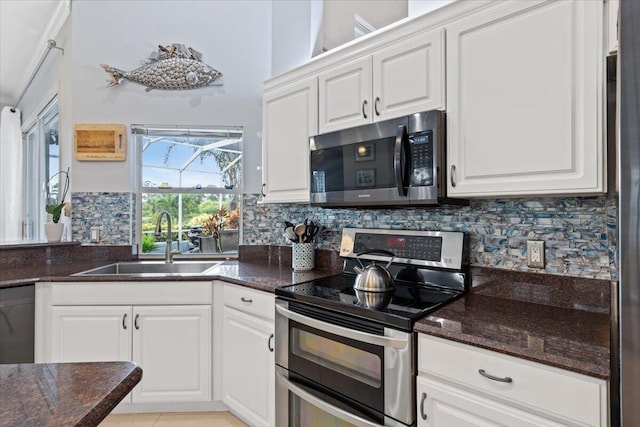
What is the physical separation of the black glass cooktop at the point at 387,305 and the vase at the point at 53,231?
6.78 feet

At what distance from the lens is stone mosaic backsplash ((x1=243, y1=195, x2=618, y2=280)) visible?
1404mm

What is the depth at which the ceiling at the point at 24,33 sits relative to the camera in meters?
3.06

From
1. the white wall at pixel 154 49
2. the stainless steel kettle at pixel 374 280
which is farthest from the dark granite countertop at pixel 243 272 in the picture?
the white wall at pixel 154 49

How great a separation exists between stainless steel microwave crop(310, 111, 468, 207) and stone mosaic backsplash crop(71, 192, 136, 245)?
1.69 meters

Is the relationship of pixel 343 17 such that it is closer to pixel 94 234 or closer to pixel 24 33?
pixel 94 234

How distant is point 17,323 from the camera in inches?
81.1

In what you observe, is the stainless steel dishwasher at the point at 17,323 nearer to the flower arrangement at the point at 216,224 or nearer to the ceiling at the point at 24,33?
the flower arrangement at the point at 216,224

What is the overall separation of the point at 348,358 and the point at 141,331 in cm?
140

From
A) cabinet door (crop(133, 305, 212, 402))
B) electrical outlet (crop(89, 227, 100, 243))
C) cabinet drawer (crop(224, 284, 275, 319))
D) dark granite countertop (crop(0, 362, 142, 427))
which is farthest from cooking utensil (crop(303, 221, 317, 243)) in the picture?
electrical outlet (crop(89, 227, 100, 243))

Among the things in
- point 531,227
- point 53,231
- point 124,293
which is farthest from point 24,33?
point 531,227

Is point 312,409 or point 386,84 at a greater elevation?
point 386,84

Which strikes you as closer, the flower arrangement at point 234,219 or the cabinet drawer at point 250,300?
the cabinet drawer at point 250,300

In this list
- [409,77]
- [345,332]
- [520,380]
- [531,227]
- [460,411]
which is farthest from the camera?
[409,77]

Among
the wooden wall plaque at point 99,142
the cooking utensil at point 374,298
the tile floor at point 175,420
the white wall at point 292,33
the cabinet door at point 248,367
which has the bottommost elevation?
the tile floor at point 175,420
